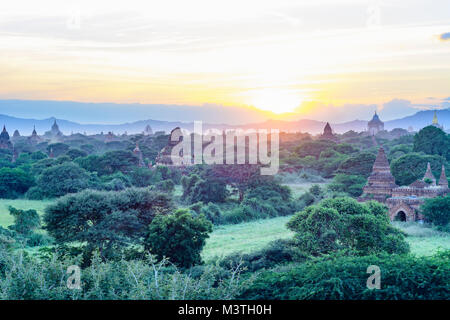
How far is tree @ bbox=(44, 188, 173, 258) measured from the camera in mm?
18344

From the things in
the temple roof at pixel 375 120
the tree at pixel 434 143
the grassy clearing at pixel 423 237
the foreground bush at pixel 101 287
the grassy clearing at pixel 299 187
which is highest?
the temple roof at pixel 375 120

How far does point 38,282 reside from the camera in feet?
32.7

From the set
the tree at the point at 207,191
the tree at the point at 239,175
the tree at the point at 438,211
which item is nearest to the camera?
the tree at the point at 438,211

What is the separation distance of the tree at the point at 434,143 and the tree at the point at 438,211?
29.1 m

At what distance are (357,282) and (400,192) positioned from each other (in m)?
20.0

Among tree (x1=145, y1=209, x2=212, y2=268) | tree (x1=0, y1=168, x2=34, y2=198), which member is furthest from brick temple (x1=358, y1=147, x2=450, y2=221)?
tree (x1=0, y1=168, x2=34, y2=198)

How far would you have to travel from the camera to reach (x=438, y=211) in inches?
1009

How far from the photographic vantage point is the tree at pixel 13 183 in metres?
41.5

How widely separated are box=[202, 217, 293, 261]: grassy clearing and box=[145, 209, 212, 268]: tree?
5.55ft

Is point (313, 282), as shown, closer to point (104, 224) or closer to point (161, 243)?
point (161, 243)

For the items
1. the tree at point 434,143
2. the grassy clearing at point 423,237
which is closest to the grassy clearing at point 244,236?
the grassy clearing at point 423,237

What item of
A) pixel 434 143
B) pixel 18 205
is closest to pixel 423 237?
pixel 18 205

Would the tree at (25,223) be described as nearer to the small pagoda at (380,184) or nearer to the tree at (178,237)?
the tree at (178,237)
